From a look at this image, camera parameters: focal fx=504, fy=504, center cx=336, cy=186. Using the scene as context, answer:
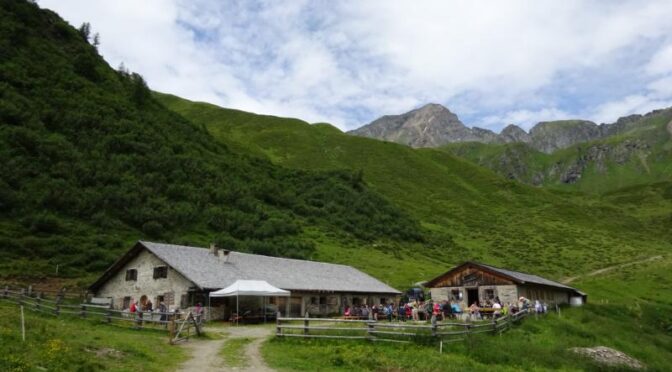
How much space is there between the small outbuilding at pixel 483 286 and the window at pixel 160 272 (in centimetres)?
2188

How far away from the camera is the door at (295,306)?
132ft

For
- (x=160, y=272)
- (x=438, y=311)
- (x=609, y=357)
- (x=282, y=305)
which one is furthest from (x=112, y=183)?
(x=609, y=357)

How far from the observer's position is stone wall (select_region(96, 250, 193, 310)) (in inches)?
1368

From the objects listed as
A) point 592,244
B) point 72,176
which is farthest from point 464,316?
point 592,244

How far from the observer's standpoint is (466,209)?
439 ft

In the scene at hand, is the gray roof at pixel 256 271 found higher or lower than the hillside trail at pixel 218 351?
higher

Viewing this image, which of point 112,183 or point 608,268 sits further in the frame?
point 608,268

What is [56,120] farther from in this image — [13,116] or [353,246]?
[353,246]

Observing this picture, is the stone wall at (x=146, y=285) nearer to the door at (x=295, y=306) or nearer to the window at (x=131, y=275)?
the window at (x=131, y=275)

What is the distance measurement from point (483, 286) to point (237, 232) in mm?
41825

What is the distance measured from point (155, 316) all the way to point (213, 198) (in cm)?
5503

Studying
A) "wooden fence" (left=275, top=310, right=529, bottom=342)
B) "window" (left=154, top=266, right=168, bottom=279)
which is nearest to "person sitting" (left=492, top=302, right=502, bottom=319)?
"wooden fence" (left=275, top=310, right=529, bottom=342)

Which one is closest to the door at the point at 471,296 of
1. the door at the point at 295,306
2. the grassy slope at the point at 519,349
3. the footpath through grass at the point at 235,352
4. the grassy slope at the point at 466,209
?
the grassy slope at the point at 519,349

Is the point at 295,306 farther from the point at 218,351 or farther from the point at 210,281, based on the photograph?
the point at 218,351
